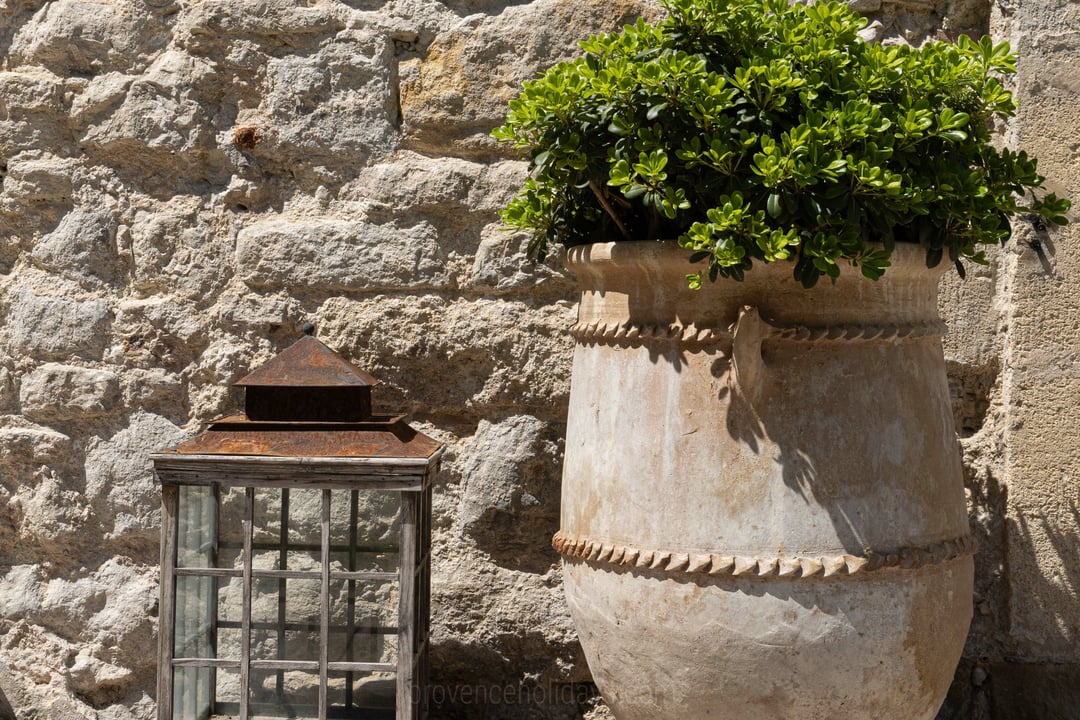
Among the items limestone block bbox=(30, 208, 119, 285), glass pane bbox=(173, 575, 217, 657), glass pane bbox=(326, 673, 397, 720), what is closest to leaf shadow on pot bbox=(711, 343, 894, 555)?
glass pane bbox=(326, 673, 397, 720)

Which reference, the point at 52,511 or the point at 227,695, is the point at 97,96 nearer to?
the point at 52,511

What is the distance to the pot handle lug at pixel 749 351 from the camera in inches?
64.6

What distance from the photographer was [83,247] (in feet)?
7.97

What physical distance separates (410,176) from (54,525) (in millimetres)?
1095

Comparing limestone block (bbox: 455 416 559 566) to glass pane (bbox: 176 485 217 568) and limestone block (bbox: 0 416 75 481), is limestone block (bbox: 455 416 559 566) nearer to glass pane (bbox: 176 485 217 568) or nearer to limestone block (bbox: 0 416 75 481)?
glass pane (bbox: 176 485 217 568)

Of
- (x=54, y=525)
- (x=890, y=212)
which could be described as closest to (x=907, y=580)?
(x=890, y=212)

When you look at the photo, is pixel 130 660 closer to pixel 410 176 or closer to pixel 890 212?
pixel 410 176

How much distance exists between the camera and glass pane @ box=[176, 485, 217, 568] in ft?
6.62

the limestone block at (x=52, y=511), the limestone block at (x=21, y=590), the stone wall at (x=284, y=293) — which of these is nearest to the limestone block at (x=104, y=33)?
the stone wall at (x=284, y=293)

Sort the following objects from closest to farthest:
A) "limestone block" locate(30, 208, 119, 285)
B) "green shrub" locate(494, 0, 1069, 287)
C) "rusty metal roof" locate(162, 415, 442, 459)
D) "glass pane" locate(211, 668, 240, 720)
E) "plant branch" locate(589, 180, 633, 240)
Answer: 1. "green shrub" locate(494, 0, 1069, 287)
2. "plant branch" locate(589, 180, 633, 240)
3. "rusty metal roof" locate(162, 415, 442, 459)
4. "glass pane" locate(211, 668, 240, 720)
5. "limestone block" locate(30, 208, 119, 285)

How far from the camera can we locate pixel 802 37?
1685 millimetres

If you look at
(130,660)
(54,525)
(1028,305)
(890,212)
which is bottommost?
(130,660)

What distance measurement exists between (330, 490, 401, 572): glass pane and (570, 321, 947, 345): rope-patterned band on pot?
1.78ft

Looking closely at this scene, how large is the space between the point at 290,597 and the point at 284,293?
27.7 inches
